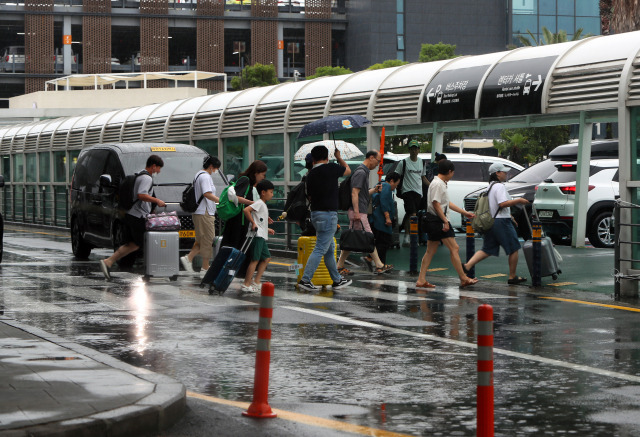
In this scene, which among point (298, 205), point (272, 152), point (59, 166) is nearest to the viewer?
→ point (298, 205)

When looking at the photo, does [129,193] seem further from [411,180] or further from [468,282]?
[411,180]

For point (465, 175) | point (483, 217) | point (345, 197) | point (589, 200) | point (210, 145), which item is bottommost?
point (483, 217)

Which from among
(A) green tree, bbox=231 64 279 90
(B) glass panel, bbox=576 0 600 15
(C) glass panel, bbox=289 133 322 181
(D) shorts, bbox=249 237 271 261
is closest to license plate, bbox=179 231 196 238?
(C) glass panel, bbox=289 133 322 181

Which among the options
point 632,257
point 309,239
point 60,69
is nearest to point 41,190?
point 309,239

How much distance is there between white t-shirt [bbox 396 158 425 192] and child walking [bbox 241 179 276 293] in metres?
5.78

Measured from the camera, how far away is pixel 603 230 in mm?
19609

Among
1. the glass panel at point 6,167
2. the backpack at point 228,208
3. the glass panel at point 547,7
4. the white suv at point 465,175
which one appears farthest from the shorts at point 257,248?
the glass panel at point 547,7

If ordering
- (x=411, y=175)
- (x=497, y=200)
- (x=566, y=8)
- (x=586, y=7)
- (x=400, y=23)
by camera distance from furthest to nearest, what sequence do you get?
(x=400, y=23) < (x=586, y=7) < (x=566, y=8) < (x=411, y=175) < (x=497, y=200)

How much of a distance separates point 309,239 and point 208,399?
7.76 m

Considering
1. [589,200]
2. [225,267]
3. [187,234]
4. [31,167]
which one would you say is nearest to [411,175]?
[589,200]

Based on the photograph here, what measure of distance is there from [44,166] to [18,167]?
3.24 meters

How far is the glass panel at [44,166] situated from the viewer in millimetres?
35031

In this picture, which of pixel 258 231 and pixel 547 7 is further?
pixel 547 7

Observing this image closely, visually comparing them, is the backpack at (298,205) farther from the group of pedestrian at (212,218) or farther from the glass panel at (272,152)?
the glass panel at (272,152)
